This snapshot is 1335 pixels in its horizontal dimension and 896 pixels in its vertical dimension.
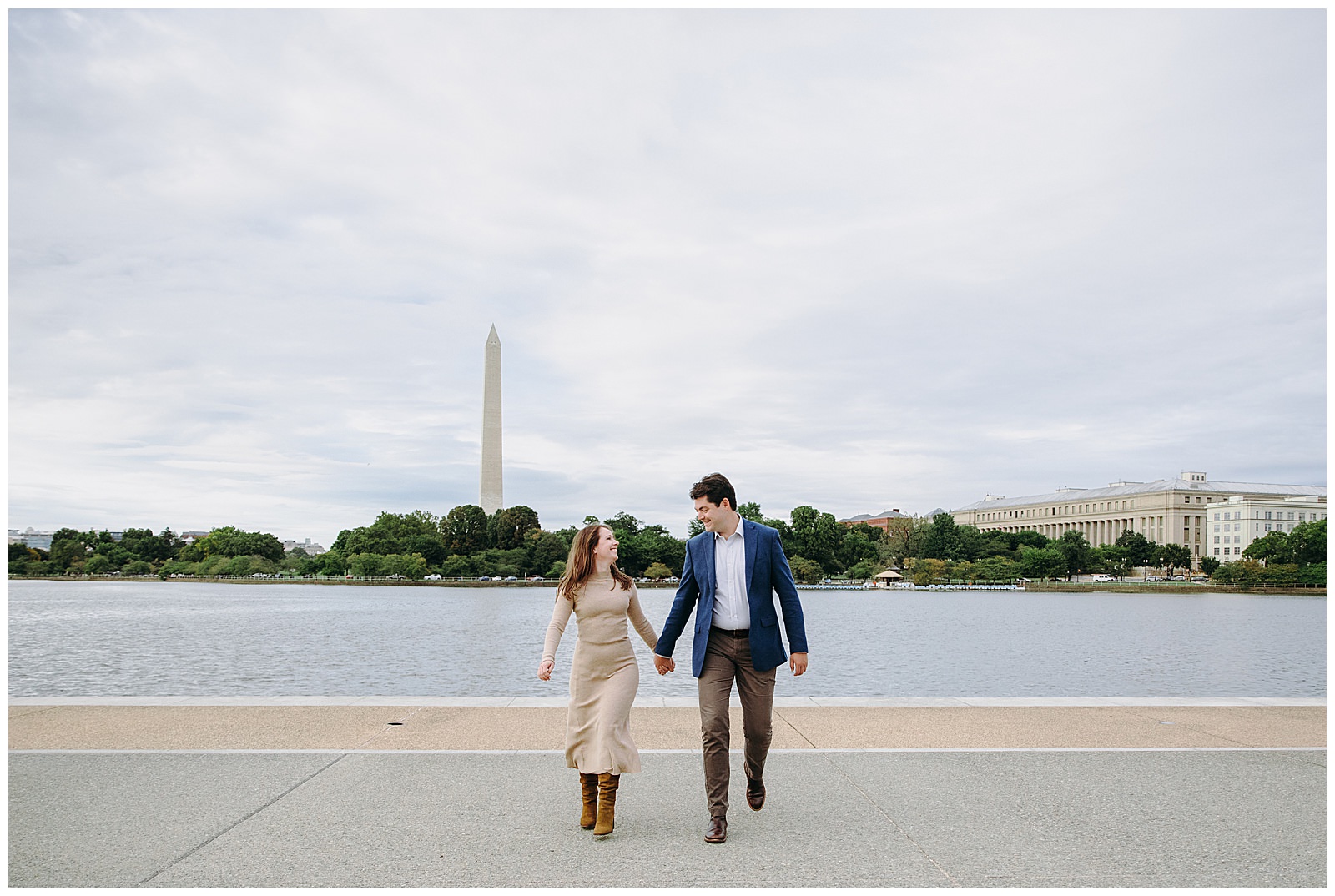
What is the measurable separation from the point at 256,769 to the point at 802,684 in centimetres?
1593

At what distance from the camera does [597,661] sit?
21.8 ft

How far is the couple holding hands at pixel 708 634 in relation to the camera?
21.6 ft

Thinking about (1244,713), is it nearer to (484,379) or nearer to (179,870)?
(179,870)

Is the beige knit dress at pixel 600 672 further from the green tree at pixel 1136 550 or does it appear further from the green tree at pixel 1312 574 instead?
the green tree at pixel 1136 550

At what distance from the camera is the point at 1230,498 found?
Result: 161000mm

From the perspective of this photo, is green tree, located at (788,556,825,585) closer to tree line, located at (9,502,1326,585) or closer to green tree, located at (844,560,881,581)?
tree line, located at (9,502,1326,585)

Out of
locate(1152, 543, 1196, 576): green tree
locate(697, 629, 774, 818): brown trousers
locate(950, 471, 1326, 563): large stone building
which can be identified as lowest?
locate(1152, 543, 1196, 576): green tree

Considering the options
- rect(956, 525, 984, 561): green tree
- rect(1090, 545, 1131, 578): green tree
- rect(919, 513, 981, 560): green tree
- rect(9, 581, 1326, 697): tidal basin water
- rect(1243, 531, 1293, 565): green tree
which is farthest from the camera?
rect(956, 525, 984, 561): green tree

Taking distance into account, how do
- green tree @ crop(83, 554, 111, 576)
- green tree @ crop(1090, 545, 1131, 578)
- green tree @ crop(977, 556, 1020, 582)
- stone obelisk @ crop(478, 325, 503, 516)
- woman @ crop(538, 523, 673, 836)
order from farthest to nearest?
green tree @ crop(1090, 545, 1131, 578) → green tree @ crop(83, 554, 111, 576) → green tree @ crop(977, 556, 1020, 582) → stone obelisk @ crop(478, 325, 503, 516) → woman @ crop(538, 523, 673, 836)

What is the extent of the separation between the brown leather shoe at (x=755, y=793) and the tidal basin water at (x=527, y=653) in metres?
9.77

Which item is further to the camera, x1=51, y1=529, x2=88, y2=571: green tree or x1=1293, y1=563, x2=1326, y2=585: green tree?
x1=51, y1=529, x2=88, y2=571: green tree

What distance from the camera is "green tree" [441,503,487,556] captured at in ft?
398

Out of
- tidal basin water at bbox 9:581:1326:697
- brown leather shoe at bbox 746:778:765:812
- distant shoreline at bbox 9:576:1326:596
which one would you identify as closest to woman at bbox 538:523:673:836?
brown leather shoe at bbox 746:778:765:812

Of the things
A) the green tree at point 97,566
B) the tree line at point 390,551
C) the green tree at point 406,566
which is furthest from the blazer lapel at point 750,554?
the green tree at point 97,566
